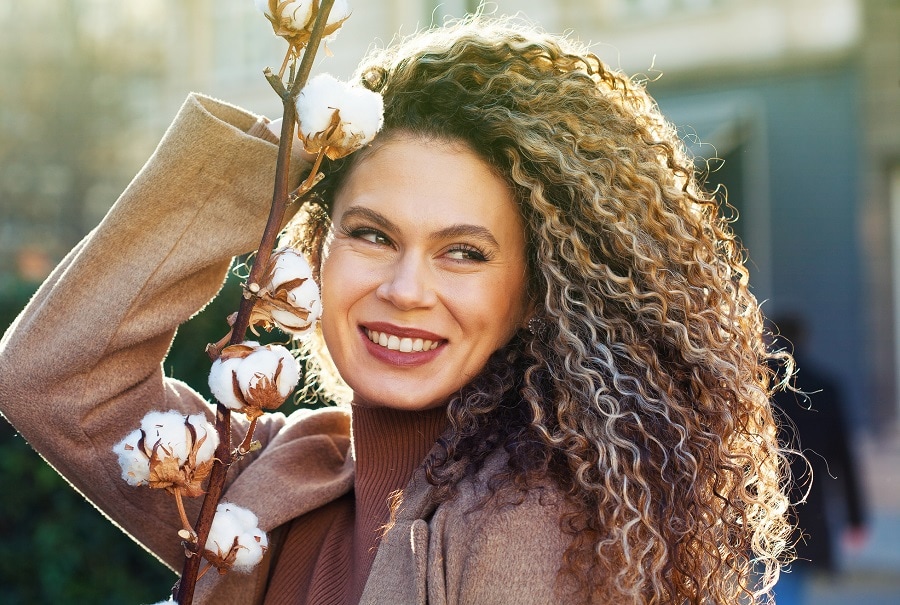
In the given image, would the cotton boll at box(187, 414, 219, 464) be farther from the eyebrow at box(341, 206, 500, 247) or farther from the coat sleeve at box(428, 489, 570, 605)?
the eyebrow at box(341, 206, 500, 247)

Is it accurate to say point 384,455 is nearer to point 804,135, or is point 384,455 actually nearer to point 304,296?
point 304,296

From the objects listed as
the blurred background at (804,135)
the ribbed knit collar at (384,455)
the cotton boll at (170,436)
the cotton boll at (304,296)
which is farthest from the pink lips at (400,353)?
the blurred background at (804,135)

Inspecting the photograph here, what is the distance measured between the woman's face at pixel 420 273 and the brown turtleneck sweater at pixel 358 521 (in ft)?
0.25

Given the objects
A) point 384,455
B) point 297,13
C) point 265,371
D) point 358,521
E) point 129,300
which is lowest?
point 358,521

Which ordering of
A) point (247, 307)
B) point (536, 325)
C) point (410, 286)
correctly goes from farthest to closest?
point (536, 325) → point (410, 286) → point (247, 307)

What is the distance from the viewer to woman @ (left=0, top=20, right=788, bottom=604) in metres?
1.90

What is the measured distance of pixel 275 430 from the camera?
248cm

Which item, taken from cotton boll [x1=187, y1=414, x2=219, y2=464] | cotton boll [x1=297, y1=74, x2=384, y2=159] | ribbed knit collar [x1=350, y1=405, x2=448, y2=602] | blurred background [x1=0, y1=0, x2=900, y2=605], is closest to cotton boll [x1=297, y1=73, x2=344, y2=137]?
cotton boll [x1=297, y1=74, x2=384, y2=159]

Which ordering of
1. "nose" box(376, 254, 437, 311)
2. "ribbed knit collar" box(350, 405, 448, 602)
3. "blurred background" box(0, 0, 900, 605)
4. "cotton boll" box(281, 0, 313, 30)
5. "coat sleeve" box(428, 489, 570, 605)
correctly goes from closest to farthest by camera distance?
"cotton boll" box(281, 0, 313, 30)
"coat sleeve" box(428, 489, 570, 605)
"nose" box(376, 254, 437, 311)
"ribbed knit collar" box(350, 405, 448, 602)
"blurred background" box(0, 0, 900, 605)

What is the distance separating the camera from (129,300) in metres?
2.05

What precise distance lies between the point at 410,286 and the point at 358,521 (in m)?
0.51

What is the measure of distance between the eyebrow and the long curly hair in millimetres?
113

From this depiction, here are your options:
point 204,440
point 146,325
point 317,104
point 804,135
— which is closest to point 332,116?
point 317,104

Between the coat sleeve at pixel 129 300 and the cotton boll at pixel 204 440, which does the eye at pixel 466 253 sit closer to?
the coat sleeve at pixel 129 300
